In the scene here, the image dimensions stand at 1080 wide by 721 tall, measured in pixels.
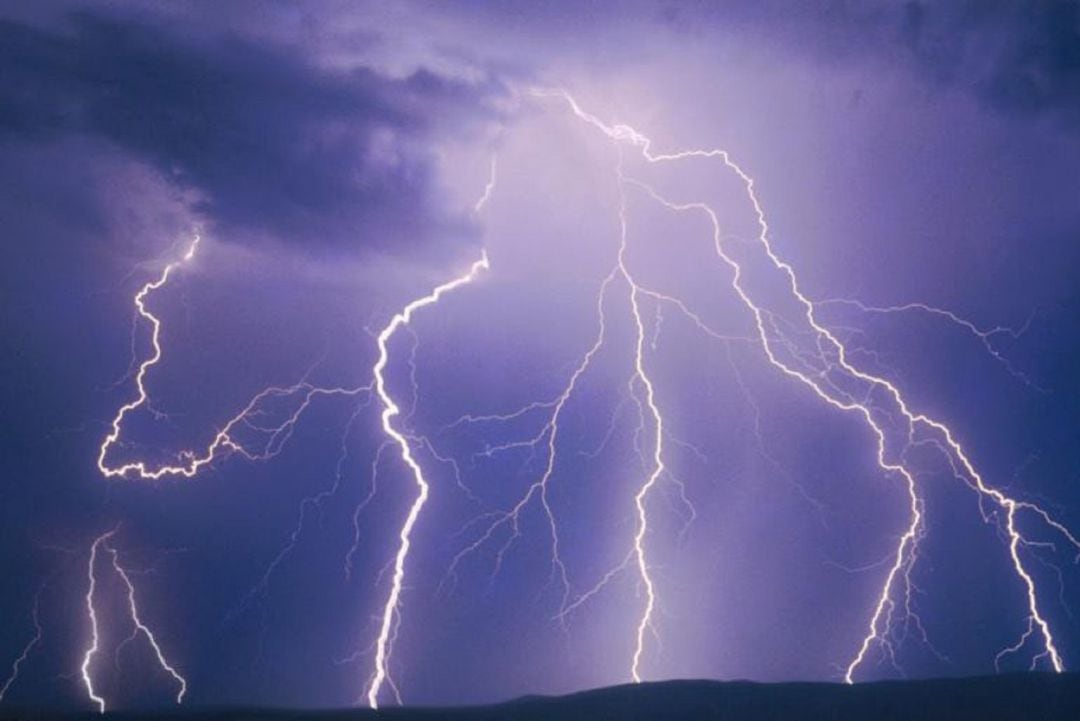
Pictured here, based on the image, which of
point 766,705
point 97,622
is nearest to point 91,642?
point 97,622

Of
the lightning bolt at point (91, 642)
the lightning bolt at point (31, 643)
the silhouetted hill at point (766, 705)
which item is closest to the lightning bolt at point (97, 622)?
the lightning bolt at point (91, 642)

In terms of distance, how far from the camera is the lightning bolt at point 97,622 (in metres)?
8.66

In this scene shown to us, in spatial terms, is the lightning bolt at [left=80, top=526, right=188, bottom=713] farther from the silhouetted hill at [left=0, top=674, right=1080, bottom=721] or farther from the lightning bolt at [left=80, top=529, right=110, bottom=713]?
the silhouetted hill at [left=0, top=674, right=1080, bottom=721]

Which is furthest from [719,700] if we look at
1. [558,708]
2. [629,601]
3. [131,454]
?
[131,454]

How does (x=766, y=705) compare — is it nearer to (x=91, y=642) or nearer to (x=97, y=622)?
(x=97, y=622)

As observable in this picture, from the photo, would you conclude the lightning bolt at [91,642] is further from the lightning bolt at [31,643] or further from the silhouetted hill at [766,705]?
the silhouetted hill at [766,705]

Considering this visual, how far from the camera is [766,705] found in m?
5.16

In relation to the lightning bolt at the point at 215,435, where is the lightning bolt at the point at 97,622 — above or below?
below

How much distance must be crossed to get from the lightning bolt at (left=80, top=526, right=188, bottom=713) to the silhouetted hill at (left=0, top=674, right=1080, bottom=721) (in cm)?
322

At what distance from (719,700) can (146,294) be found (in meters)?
8.35

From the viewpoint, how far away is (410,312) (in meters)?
9.51

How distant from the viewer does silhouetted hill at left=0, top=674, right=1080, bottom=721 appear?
4.93 meters

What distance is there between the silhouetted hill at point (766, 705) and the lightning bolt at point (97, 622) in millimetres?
3222

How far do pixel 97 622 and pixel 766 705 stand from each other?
8.10 m
